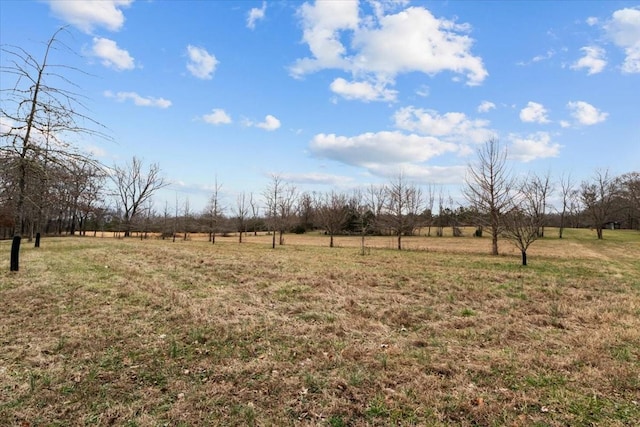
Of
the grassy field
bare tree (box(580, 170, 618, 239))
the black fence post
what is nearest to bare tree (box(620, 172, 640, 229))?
bare tree (box(580, 170, 618, 239))

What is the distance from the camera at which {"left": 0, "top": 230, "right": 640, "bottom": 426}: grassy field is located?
3.43 m

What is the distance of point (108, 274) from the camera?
10.5 metres

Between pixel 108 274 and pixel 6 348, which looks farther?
pixel 108 274

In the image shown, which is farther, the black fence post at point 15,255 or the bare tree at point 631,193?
the bare tree at point 631,193

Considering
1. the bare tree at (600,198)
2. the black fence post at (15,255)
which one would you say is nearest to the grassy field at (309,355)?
the black fence post at (15,255)

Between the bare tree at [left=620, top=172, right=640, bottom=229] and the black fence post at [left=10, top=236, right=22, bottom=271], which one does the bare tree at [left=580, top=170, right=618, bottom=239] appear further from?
the black fence post at [left=10, top=236, right=22, bottom=271]

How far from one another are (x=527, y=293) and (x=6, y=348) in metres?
11.2

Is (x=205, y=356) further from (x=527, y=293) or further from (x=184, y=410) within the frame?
(x=527, y=293)

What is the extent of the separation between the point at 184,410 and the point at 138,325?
310 cm

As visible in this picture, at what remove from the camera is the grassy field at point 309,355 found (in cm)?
343

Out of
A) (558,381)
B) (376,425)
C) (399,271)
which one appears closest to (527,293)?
(399,271)

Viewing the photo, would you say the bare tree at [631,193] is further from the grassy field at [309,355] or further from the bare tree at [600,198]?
the grassy field at [309,355]

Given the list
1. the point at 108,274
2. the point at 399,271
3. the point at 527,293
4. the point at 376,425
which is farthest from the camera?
the point at 399,271

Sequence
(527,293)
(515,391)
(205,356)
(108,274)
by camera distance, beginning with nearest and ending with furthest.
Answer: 1. (515,391)
2. (205,356)
3. (527,293)
4. (108,274)
